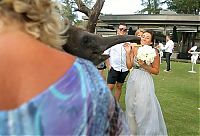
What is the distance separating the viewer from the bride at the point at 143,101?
5.86 metres

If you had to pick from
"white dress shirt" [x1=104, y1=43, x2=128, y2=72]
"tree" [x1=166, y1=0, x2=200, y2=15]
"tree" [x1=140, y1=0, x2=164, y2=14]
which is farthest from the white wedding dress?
"tree" [x1=140, y1=0, x2=164, y2=14]

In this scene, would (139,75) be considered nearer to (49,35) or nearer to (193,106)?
(193,106)

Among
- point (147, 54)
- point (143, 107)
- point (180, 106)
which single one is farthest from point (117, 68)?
point (143, 107)

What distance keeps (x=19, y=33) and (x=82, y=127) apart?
1.32 ft

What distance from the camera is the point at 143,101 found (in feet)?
19.5

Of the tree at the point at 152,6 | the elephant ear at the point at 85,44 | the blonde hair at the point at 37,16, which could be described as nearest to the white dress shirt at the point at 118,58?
the elephant ear at the point at 85,44

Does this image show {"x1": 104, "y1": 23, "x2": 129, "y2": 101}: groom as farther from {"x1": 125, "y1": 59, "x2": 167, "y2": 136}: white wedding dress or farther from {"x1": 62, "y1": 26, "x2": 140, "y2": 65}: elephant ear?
{"x1": 62, "y1": 26, "x2": 140, "y2": 65}: elephant ear

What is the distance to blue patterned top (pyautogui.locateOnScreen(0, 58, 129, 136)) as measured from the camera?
139 cm

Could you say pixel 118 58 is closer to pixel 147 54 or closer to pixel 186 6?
pixel 147 54

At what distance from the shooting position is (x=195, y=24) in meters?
31.7

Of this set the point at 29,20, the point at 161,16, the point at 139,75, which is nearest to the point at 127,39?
the point at 29,20

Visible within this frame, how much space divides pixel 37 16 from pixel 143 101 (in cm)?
456

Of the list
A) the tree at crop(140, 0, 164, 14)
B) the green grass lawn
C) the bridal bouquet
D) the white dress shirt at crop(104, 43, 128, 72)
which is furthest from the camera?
the tree at crop(140, 0, 164, 14)

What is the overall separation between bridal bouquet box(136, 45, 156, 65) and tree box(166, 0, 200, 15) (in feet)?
151
